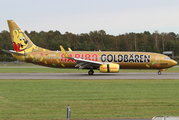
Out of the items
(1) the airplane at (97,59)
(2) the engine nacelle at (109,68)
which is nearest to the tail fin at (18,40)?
(1) the airplane at (97,59)

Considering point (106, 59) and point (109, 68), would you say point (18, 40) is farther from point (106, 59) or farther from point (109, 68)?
point (109, 68)

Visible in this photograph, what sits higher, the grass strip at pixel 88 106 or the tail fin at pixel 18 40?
the tail fin at pixel 18 40

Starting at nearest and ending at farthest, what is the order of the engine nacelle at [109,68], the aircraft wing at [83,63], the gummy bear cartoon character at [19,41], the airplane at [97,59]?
1. the engine nacelle at [109,68]
2. the aircraft wing at [83,63]
3. the airplane at [97,59]
4. the gummy bear cartoon character at [19,41]

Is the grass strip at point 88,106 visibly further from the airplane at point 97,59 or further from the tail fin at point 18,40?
the tail fin at point 18,40

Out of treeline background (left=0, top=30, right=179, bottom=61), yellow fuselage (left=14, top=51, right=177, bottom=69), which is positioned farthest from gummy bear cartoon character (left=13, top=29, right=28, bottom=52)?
treeline background (left=0, top=30, right=179, bottom=61)

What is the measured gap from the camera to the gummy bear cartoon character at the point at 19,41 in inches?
1377

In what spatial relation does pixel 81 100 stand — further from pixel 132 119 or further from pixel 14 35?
pixel 14 35

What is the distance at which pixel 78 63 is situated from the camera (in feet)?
107

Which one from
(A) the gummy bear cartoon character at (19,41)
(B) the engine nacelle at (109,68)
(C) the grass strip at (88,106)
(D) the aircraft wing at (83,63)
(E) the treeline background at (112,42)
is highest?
(E) the treeline background at (112,42)

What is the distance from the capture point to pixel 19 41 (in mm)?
35281

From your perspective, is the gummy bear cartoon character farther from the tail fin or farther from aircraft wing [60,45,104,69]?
aircraft wing [60,45,104,69]

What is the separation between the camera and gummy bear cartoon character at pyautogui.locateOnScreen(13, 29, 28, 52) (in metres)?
35.0

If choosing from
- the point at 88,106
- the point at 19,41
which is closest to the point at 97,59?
the point at 19,41

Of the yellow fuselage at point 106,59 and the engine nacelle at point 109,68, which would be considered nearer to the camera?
the engine nacelle at point 109,68
